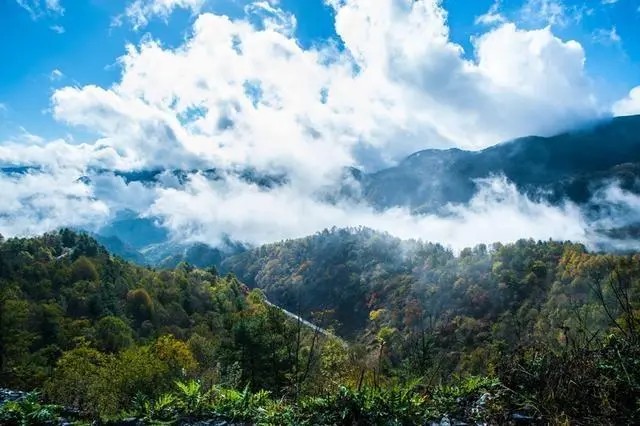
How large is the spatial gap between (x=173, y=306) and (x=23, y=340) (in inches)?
3333

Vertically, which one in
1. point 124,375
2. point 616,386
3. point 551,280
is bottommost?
point 124,375

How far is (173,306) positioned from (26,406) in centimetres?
14358

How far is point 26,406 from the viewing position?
10.1 metres

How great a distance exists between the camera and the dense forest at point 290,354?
8.19 metres

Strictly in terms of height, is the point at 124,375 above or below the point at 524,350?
below

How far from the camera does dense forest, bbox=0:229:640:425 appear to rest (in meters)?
8.19

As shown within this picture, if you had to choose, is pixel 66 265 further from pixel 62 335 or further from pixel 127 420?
pixel 127 420

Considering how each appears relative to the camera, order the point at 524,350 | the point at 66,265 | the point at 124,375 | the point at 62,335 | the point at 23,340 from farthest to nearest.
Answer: the point at 66,265 → the point at 62,335 → the point at 23,340 → the point at 124,375 → the point at 524,350

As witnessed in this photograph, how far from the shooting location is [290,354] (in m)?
10.9

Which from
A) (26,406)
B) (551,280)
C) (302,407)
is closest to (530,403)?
(302,407)

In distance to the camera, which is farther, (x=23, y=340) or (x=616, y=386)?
(x=23, y=340)

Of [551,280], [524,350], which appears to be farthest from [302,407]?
[551,280]

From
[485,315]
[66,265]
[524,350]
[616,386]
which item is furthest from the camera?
[485,315]

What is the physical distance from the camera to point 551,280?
178375mm
